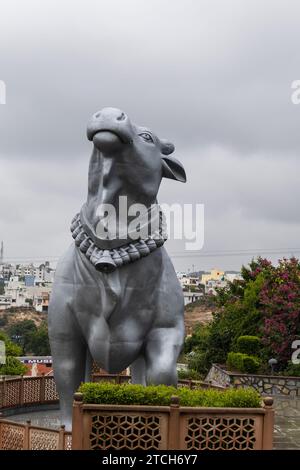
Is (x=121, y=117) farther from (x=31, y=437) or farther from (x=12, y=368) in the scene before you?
(x=12, y=368)

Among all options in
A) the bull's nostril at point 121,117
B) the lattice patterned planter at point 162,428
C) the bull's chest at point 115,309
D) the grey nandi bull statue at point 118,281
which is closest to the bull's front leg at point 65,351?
the grey nandi bull statue at point 118,281

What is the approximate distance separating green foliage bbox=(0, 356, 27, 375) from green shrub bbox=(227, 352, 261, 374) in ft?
18.1

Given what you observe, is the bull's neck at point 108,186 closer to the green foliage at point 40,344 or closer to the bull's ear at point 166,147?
the bull's ear at point 166,147

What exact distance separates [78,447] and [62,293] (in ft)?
6.28

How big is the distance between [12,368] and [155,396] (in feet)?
30.9

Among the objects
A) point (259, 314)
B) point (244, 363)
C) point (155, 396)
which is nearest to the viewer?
point (155, 396)

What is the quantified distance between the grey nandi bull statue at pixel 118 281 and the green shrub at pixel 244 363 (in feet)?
33.4

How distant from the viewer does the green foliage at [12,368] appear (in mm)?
13828

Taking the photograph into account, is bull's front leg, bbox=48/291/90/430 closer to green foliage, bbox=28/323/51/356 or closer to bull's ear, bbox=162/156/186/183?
bull's ear, bbox=162/156/186/183

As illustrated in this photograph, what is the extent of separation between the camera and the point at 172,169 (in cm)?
655

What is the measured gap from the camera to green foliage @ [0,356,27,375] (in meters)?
13.8

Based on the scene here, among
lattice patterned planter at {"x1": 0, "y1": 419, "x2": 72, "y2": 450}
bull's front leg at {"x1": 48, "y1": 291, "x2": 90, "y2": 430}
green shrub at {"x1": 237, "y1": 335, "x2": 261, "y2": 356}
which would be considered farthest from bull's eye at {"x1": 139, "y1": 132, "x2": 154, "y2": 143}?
green shrub at {"x1": 237, "y1": 335, "x2": 261, "y2": 356}

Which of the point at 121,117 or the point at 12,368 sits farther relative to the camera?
the point at 12,368

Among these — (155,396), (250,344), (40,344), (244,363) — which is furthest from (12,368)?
(40,344)
